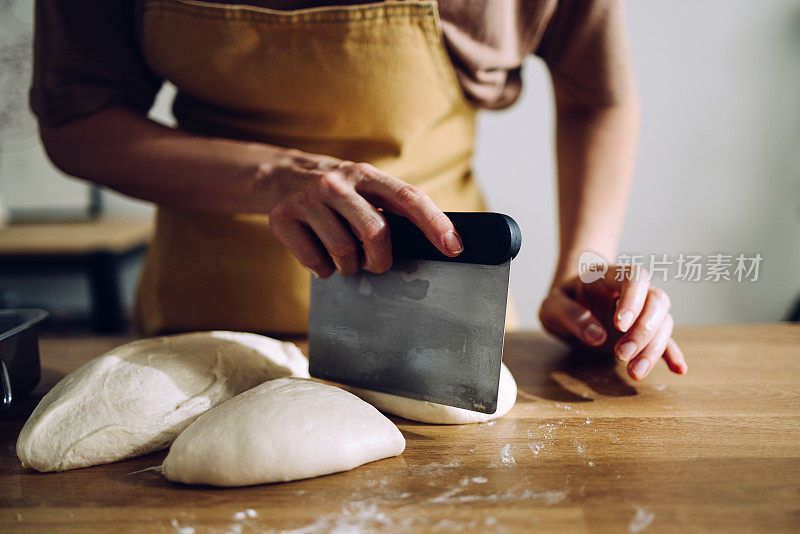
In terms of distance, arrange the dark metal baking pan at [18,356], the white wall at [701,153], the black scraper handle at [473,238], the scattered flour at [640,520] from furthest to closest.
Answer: the white wall at [701,153] → the dark metal baking pan at [18,356] → the black scraper handle at [473,238] → the scattered flour at [640,520]

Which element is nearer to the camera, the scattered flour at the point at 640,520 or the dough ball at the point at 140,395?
the scattered flour at the point at 640,520

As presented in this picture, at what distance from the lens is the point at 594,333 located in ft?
2.74

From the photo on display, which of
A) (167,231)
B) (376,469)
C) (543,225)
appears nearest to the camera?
(376,469)

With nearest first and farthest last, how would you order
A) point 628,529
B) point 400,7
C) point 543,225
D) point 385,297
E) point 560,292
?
point 628,529
point 385,297
point 400,7
point 560,292
point 543,225

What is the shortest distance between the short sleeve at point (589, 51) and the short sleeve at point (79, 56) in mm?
707

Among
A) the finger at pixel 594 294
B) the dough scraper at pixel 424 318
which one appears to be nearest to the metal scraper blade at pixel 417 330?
the dough scraper at pixel 424 318

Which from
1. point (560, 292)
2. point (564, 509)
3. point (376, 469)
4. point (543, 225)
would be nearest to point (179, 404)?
point (376, 469)

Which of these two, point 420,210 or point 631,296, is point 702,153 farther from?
point 420,210

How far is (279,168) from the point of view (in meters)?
0.76

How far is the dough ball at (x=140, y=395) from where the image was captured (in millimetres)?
605

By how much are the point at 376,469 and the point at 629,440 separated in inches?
11.9

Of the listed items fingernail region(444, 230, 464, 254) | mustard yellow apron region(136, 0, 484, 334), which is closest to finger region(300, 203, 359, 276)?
fingernail region(444, 230, 464, 254)

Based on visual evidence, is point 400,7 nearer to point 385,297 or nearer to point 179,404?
point 385,297

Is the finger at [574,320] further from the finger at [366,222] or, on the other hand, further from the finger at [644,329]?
the finger at [366,222]
